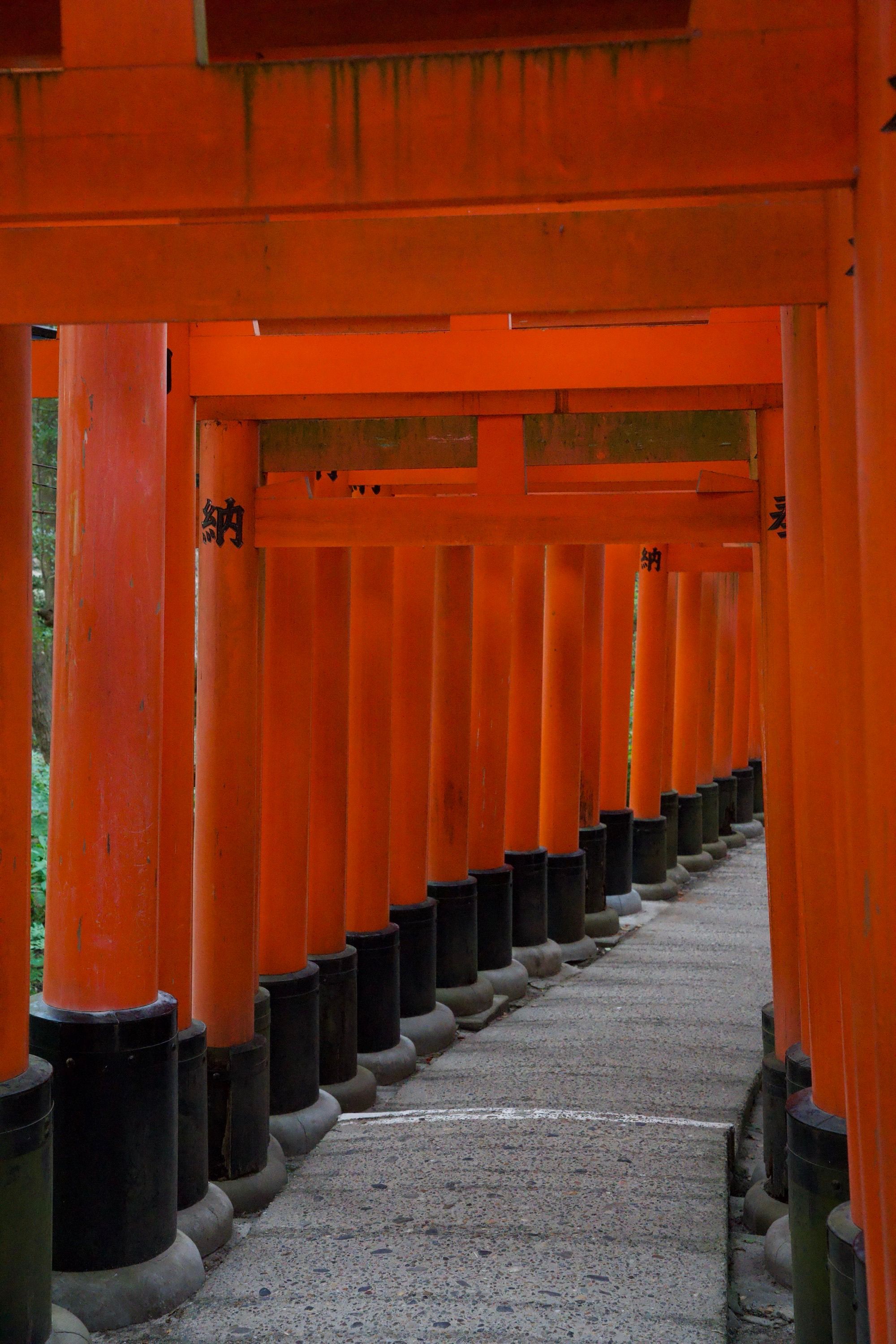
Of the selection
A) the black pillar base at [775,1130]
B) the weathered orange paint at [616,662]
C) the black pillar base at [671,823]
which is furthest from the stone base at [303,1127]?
the black pillar base at [671,823]

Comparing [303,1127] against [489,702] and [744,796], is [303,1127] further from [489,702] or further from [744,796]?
[744,796]

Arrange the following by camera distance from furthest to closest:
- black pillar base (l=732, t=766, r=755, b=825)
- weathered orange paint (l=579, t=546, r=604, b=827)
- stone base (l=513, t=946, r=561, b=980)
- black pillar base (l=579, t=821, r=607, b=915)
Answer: black pillar base (l=732, t=766, r=755, b=825) < black pillar base (l=579, t=821, r=607, b=915) < weathered orange paint (l=579, t=546, r=604, b=827) < stone base (l=513, t=946, r=561, b=980)

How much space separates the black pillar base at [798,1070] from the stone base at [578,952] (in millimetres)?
6457

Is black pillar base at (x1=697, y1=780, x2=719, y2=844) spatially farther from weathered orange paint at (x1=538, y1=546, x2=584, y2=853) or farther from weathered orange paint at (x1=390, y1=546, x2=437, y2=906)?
weathered orange paint at (x1=390, y1=546, x2=437, y2=906)

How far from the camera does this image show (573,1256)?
520 centimetres

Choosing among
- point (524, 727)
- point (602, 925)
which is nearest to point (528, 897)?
point (524, 727)

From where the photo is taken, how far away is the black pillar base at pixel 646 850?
14.9 m

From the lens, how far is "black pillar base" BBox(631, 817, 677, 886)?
14.9 metres

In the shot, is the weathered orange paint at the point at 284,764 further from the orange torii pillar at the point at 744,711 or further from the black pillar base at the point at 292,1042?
the orange torii pillar at the point at 744,711

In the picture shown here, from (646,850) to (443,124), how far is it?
12.8 m

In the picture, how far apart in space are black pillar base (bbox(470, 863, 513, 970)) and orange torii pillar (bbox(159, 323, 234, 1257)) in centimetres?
477

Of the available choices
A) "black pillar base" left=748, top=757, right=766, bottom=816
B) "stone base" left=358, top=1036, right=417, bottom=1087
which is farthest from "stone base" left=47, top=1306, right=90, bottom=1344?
"black pillar base" left=748, top=757, right=766, bottom=816

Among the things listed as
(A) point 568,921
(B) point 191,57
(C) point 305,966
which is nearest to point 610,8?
(B) point 191,57

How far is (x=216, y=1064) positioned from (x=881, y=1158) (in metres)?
4.18
